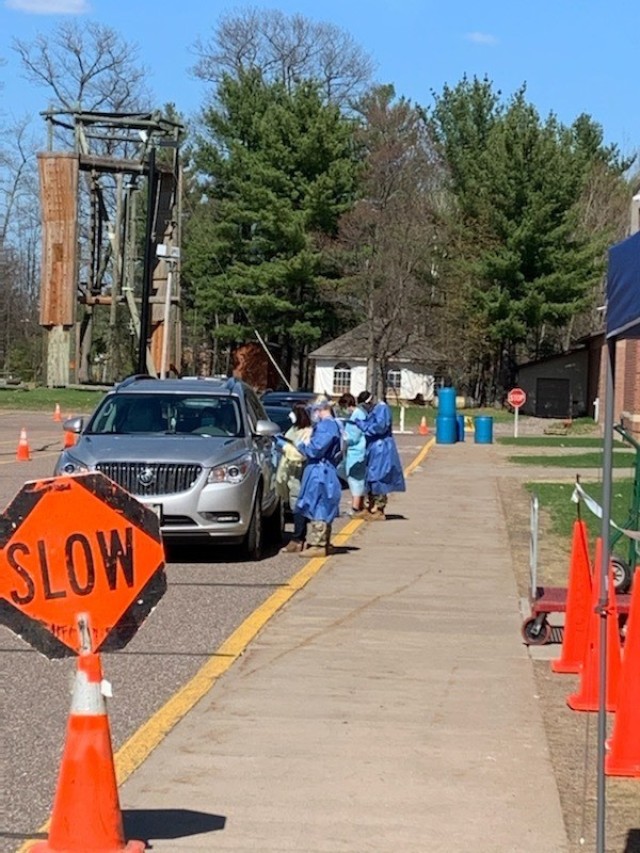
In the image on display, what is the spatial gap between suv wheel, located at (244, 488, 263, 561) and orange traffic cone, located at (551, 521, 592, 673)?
4963 millimetres

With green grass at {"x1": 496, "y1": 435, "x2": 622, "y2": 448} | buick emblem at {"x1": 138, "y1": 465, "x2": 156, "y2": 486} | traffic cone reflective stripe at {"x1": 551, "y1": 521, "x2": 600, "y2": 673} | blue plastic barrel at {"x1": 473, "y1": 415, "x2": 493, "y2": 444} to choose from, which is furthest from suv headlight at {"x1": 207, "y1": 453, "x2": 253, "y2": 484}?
blue plastic barrel at {"x1": 473, "y1": 415, "x2": 493, "y2": 444}

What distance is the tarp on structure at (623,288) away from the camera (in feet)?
16.1

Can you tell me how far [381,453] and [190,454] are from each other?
4.04 meters

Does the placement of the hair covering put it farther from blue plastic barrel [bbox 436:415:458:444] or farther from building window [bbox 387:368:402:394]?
building window [bbox 387:368:402:394]

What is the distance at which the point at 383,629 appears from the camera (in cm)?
970

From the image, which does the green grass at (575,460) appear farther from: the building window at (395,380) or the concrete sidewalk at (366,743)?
the building window at (395,380)

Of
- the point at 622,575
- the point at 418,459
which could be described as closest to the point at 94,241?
the point at 418,459

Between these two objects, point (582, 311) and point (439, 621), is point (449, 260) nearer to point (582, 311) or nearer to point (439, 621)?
point (582, 311)

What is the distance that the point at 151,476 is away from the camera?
1255 cm

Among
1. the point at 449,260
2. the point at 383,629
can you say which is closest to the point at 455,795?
the point at 383,629

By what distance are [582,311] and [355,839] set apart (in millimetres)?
56762

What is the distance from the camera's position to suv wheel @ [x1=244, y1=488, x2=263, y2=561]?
13020 millimetres

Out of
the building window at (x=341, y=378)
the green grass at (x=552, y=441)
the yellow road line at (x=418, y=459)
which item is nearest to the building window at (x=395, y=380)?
the building window at (x=341, y=378)

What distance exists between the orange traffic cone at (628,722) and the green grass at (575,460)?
71.4 ft
